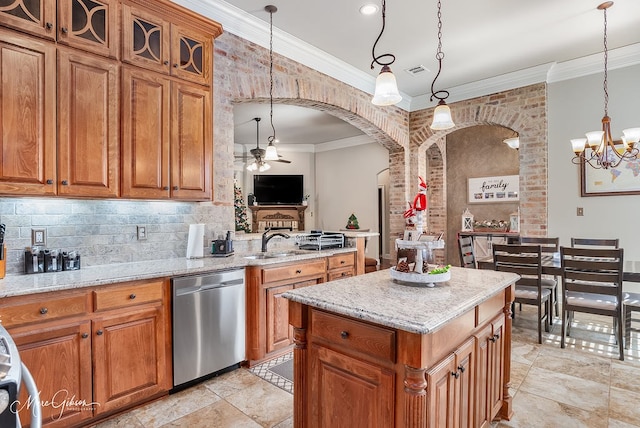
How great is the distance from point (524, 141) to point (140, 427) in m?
5.45

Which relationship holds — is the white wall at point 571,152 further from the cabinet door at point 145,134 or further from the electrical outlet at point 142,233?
the electrical outlet at point 142,233

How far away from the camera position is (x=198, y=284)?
257 cm

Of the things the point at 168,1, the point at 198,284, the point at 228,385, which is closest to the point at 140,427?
the point at 228,385

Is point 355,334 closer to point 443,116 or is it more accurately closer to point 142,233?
point 443,116

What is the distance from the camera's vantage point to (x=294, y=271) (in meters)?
3.23

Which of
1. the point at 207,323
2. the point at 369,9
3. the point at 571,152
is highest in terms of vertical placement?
the point at 369,9

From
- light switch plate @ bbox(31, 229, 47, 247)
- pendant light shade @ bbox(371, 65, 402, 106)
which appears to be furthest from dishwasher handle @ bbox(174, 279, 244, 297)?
pendant light shade @ bbox(371, 65, 402, 106)

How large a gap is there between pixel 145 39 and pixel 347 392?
2.75m

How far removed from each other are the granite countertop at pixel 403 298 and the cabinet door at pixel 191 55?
6.93 feet

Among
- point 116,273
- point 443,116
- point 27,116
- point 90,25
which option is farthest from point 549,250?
point 27,116

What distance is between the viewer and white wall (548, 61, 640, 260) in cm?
423

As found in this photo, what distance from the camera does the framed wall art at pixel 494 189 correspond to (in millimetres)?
7671

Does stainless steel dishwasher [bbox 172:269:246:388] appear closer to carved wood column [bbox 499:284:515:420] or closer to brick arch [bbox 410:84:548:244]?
carved wood column [bbox 499:284:515:420]

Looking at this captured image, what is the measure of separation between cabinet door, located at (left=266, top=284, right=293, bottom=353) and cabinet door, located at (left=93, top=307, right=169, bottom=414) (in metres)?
0.89
